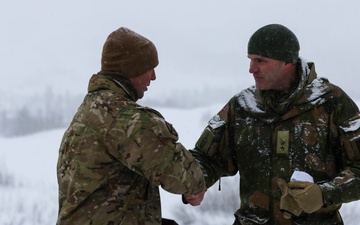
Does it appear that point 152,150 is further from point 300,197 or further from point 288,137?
point 288,137

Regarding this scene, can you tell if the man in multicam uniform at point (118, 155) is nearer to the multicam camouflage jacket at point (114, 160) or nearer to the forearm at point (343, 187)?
the multicam camouflage jacket at point (114, 160)

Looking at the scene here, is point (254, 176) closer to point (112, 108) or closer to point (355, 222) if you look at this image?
point (112, 108)

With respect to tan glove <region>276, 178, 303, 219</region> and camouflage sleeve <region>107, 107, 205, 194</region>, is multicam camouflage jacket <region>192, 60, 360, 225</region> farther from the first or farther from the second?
camouflage sleeve <region>107, 107, 205, 194</region>

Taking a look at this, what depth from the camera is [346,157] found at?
2973mm

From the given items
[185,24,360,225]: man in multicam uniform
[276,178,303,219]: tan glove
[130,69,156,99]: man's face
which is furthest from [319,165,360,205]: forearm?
[130,69,156,99]: man's face

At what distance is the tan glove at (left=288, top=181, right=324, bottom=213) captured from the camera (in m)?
2.80

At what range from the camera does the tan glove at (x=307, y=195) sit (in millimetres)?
2803

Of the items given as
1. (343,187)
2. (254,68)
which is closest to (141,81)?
(254,68)

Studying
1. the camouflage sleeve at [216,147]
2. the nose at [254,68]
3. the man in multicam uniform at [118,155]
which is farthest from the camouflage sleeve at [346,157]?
the man in multicam uniform at [118,155]

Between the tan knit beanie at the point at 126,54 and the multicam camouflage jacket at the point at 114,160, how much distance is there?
67 mm

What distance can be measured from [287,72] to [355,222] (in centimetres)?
677

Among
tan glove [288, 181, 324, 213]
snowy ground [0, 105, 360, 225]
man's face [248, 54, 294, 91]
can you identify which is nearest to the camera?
tan glove [288, 181, 324, 213]

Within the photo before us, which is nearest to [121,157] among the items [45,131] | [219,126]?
[219,126]

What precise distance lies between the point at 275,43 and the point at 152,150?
0.91 metres
